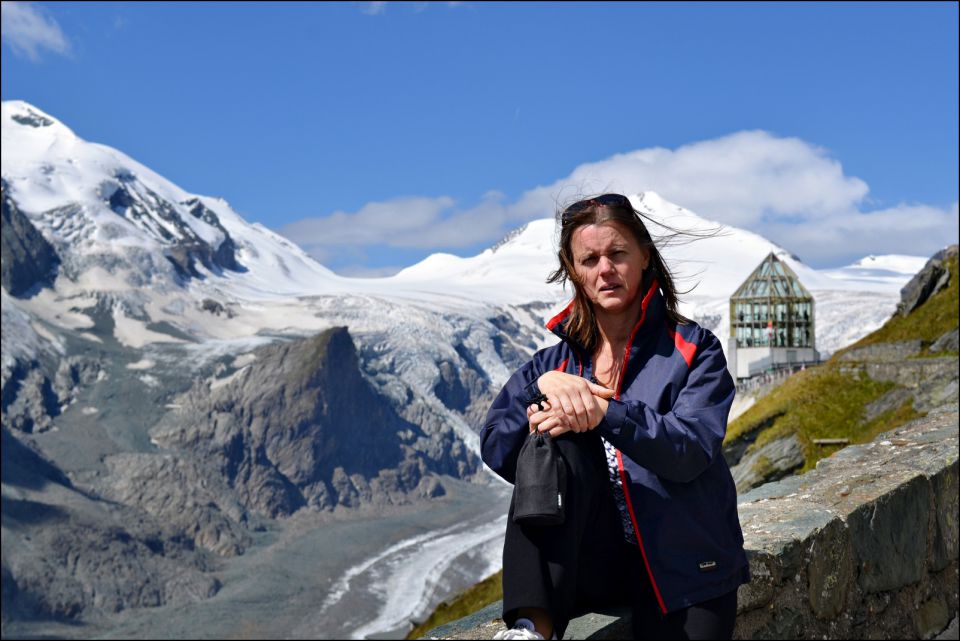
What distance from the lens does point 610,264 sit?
155 inches

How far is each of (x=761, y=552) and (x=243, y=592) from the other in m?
205

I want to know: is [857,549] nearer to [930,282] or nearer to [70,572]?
[930,282]

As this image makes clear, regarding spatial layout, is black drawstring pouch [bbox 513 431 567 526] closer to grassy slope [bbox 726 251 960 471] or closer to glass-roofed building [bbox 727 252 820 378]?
grassy slope [bbox 726 251 960 471]

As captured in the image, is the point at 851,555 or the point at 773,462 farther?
the point at 773,462

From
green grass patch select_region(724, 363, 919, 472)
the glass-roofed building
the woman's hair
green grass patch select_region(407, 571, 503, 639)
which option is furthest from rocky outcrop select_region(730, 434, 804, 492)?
the glass-roofed building

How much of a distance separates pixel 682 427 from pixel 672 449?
102 millimetres

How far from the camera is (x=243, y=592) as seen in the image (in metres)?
193

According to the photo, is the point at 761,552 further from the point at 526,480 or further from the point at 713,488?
the point at 526,480

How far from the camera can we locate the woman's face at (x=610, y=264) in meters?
3.95

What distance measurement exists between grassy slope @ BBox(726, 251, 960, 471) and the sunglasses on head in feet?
35.2

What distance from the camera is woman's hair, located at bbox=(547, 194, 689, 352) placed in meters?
3.98

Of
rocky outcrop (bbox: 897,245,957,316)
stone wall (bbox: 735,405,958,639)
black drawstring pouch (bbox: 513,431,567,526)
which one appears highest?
rocky outcrop (bbox: 897,245,957,316)

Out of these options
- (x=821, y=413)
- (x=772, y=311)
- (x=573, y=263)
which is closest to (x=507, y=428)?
(x=573, y=263)

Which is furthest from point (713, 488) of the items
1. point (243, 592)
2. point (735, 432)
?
point (243, 592)
